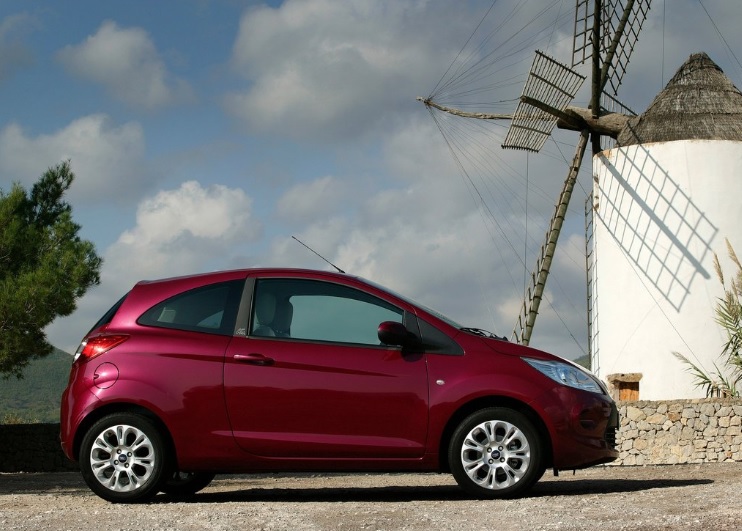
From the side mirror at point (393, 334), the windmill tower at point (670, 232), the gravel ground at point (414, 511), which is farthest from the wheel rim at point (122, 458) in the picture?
the windmill tower at point (670, 232)

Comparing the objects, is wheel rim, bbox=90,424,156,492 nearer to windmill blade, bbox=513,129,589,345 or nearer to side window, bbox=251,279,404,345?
side window, bbox=251,279,404,345

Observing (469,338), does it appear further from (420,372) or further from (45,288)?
(45,288)

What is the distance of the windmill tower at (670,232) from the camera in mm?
22969

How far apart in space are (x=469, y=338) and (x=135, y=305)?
2595 millimetres

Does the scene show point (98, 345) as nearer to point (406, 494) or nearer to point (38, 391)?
point (406, 494)

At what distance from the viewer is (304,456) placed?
8641 mm

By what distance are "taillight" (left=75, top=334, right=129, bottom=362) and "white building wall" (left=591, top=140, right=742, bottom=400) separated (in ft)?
52.5

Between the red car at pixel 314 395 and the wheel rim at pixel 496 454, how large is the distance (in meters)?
0.01

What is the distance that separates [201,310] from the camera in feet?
29.4

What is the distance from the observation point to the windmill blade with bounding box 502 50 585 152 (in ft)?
86.4

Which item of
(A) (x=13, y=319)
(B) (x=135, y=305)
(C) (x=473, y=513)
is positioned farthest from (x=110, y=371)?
(A) (x=13, y=319)

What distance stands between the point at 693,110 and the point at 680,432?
7.72 metres

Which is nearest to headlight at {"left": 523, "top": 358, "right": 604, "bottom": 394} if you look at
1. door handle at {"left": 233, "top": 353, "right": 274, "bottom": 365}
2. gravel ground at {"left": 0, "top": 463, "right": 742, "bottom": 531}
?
gravel ground at {"left": 0, "top": 463, "right": 742, "bottom": 531}

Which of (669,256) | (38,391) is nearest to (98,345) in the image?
(669,256)
